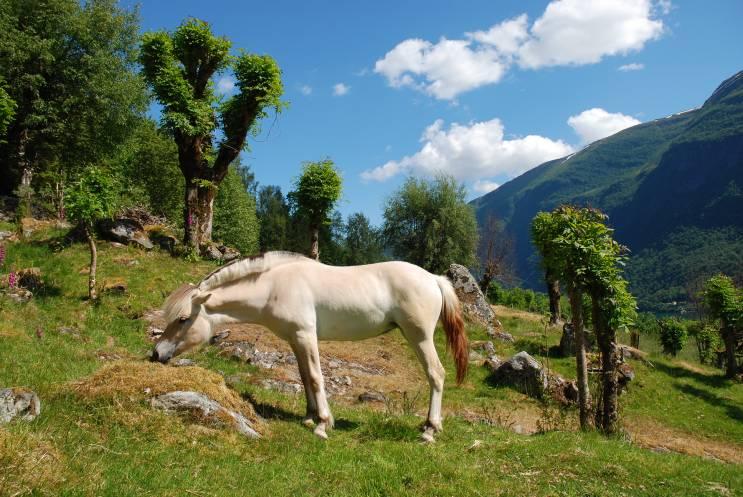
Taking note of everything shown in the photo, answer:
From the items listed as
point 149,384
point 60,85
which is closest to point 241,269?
point 149,384

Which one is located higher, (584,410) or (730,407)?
(584,410)

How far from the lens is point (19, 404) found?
17.0 feet

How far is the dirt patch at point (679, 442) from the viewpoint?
15324 millimetres

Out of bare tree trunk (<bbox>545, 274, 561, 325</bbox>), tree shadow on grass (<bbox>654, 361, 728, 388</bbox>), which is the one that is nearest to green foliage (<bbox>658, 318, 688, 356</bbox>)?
tree shadow on grass (<bbox>654, 361, 728, 388</bbox>)

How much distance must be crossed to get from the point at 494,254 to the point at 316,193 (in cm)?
3234

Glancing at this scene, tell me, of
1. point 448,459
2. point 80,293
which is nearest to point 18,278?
point 80,293

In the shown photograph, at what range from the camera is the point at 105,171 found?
18.3 m

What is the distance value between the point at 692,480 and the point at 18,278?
63.9ft

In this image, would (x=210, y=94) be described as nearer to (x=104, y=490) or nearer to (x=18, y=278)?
(x=18, y=278)

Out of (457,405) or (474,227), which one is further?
(474,227)

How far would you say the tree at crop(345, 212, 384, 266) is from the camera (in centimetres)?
8300

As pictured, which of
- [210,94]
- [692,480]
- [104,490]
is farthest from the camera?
[210,94]

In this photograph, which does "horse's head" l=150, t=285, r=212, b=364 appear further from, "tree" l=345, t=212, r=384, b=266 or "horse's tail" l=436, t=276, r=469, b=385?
"tree" l=345, t=212, r=384, b=266

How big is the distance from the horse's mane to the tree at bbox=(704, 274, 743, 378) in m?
31.4
